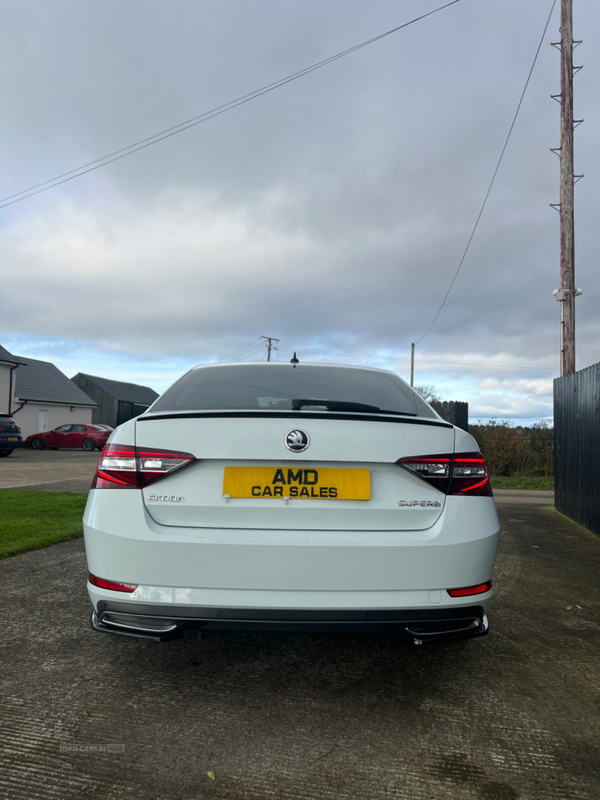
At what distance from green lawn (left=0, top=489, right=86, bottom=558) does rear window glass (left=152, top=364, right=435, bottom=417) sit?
9.97 ft

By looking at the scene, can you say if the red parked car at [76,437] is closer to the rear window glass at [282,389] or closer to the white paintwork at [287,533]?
the rear window glass at [282,389]

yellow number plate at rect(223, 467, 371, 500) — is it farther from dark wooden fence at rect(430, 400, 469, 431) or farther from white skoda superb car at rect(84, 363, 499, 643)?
dark wooden fence at rect(430, 400, 469, 431)

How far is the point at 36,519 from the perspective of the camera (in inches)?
266

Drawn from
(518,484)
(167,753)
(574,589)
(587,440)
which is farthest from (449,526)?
(518,484)

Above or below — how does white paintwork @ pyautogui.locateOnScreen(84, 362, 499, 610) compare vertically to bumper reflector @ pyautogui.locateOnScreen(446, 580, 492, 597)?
above

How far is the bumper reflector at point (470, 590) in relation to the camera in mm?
2242

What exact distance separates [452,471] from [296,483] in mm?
647

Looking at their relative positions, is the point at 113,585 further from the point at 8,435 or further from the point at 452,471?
the point at 8,435

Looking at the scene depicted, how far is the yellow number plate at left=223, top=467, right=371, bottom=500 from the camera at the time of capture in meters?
2.25

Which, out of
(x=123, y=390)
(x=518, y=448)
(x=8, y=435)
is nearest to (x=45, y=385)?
(x=8, y=435)

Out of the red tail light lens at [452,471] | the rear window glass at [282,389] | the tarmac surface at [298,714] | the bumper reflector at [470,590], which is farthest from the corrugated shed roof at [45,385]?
the bumper reflector at [470,590]

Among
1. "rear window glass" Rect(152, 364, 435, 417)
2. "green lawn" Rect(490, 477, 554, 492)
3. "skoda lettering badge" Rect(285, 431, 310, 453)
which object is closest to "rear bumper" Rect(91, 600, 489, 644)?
"skoda lettering badge" Rect(285, 431, 310, 453)

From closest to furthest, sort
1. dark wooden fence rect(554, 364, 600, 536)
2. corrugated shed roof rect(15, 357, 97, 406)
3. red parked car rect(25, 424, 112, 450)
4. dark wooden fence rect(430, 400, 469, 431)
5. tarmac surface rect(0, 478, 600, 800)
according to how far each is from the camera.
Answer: tarmac surface rect(0, 478, 600, 800) → dark wooden fence rect(554, 364, 600, 536) → dark wooden fence rect(430, 400, 469, 431) → red parked car rect(25, 424, 112, 450) → corrugated shed roof rect(15, 357, 97, 406)

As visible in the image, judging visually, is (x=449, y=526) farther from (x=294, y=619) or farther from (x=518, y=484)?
(x=518, y=484)
